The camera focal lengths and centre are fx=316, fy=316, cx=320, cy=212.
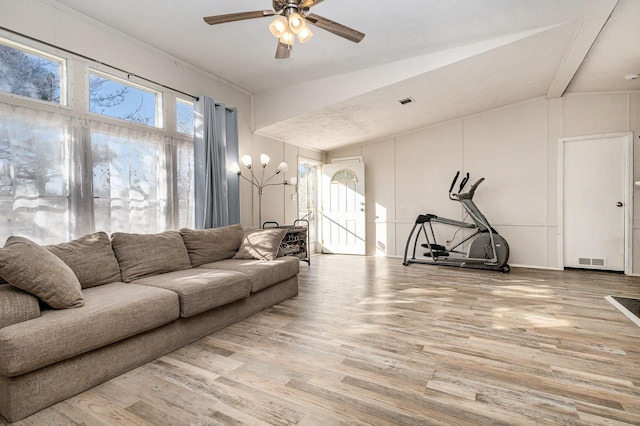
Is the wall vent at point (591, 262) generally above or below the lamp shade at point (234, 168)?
below

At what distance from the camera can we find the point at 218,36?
3326 mm

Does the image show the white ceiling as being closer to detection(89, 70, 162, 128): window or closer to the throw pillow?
detection(89, 70, 162, 128): window

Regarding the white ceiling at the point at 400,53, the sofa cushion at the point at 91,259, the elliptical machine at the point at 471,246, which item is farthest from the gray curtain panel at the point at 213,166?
the elliptical machine at the point at 471,246

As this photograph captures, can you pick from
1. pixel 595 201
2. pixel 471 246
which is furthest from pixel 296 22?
pixel 595 201

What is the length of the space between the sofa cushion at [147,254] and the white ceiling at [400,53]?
6.85ft

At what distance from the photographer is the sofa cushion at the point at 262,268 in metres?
2.99

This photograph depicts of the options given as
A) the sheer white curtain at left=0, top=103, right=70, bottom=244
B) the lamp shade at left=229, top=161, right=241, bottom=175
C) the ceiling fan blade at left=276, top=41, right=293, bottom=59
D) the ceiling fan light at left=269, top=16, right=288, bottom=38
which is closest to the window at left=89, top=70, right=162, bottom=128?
the sheer white curtain at left=0, top=103, right=70, bottom=244

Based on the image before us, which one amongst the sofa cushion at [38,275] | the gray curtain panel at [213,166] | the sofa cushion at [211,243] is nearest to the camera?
the sofa cushion at [38,275]

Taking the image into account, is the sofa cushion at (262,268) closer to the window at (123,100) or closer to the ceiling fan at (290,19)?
the window at (123,100)

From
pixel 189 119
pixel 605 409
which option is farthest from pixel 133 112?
pixel 605 409

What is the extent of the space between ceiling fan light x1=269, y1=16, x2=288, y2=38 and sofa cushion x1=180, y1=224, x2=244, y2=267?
218cm

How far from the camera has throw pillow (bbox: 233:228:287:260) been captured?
354 cm

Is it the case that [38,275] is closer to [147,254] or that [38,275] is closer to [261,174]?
[147,254]

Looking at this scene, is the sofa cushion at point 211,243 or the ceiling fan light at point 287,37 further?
the sofa cushion at point 211,243
